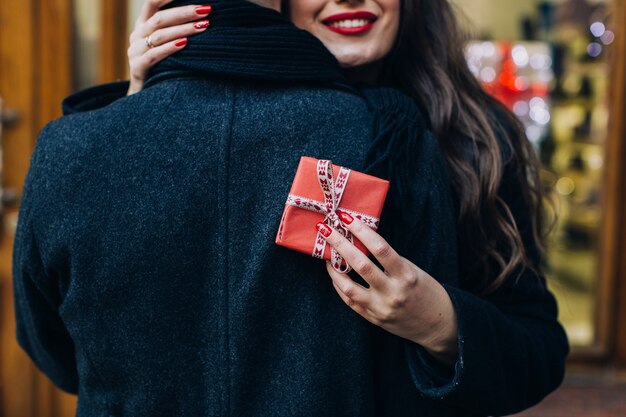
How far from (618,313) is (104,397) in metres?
3.53

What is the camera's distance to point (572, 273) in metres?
4.25

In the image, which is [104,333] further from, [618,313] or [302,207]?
[618,313]

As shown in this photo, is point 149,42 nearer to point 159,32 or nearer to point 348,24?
point 159,32

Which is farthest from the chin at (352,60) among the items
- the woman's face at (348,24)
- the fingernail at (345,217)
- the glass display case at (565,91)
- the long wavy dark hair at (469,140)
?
the glass display case at (565,91)

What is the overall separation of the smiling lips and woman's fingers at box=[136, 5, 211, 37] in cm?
29

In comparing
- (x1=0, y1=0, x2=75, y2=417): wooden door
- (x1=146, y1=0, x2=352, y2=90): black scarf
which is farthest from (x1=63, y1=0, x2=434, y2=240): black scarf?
(x1=0, y1=0, x2=75, y2=417): wooden door

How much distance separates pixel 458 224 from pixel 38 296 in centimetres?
76

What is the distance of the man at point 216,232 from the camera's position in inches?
40.9

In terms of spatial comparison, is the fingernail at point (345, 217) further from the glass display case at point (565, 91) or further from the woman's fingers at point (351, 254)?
the glass display case at point (565, 91)

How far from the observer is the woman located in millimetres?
1036

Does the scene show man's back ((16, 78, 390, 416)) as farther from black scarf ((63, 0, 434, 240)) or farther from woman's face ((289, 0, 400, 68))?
woman's face ((289, 0, 400, 68))

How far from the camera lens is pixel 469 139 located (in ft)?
4.37

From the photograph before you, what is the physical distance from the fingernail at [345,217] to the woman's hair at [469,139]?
312 millimetres

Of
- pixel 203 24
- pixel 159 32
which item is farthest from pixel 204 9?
pixel 159 32
